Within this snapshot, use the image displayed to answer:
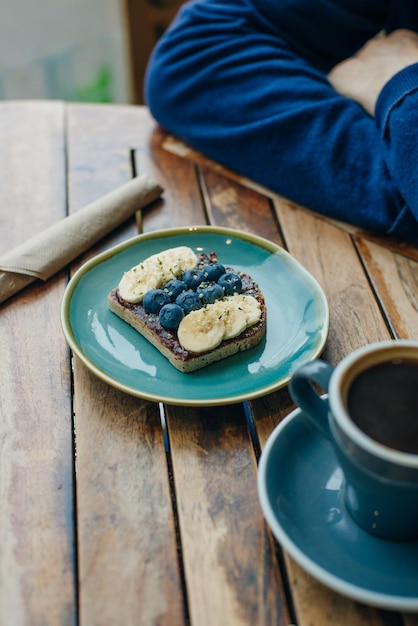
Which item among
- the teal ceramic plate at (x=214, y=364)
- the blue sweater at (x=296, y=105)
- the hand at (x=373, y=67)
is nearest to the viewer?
the teal ceramic plate at (x=214, y=364)

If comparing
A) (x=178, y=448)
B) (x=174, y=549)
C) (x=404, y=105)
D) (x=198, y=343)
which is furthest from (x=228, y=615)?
(x=404, y=105)

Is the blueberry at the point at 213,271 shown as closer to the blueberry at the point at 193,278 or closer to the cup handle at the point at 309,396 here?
the blueberry at the point at 193,278

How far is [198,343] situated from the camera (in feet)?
2.58

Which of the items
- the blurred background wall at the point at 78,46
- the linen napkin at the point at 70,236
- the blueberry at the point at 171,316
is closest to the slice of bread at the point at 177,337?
the blueberry at the point at 171,316

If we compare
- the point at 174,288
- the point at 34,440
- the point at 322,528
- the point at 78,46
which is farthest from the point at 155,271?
the point at 78,46

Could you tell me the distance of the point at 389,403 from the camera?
0.57 metres

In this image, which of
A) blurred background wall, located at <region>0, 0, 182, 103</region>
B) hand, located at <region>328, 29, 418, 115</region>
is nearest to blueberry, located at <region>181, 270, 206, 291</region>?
hand, located at <region>328, 29, 418, 115</region>

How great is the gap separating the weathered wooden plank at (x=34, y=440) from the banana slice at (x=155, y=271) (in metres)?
0.11

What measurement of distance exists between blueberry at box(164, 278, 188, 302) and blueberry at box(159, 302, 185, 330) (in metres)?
0.03

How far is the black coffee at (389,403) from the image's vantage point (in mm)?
549

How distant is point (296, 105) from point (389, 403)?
2.26ft

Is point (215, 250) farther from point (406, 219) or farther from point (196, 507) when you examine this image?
point (196, 507)

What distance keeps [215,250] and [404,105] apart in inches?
14.8

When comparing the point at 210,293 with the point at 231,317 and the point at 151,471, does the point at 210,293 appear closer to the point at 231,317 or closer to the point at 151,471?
the point at 231,317
